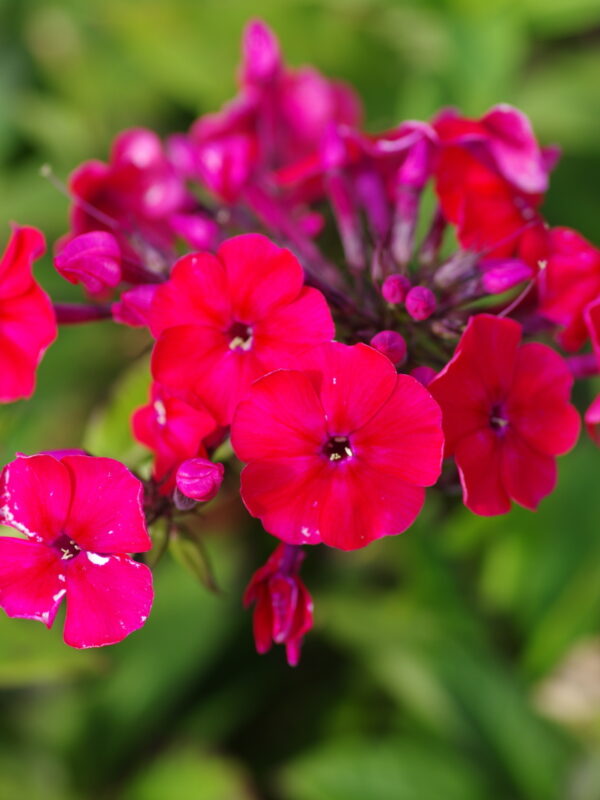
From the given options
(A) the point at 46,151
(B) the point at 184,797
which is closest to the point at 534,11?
(A) the point at 46,151

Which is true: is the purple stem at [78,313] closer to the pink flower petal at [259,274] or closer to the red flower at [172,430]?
the red flower at [172,430]

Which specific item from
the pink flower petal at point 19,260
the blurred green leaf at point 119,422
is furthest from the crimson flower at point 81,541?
the blurred green leaf at point 119,422

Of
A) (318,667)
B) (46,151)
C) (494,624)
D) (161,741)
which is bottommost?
(161,741)

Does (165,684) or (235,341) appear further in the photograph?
(165,684)

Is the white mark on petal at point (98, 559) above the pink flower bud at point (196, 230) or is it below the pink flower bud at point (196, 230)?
below

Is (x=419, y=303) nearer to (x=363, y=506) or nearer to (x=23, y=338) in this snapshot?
(x=363, y=506)

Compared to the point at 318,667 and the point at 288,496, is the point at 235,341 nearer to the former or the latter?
the point at 288,496

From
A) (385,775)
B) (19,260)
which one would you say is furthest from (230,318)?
(385,775)
